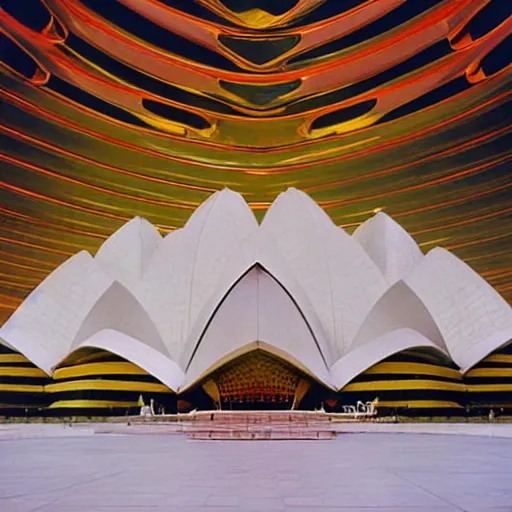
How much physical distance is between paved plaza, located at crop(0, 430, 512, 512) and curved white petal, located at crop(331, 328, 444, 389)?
8.93 m

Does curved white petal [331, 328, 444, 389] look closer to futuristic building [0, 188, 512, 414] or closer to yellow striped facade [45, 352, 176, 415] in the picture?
futuristic building [0, 188, 512, 414]

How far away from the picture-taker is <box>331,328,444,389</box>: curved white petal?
12.6m

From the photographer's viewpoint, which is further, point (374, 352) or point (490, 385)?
point (490, 385)

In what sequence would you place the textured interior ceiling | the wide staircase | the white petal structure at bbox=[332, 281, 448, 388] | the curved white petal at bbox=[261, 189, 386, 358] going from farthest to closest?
the textured interior ceiling
the curved white petal at bbox=[261, 189, 386, 358]
the white petal structure at bbox=[332, 281, 448, 388]
the wide staircase

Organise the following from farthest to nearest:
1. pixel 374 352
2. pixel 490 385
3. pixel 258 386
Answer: pixel 258 386 < pixel 490 385 < pixel 374 352

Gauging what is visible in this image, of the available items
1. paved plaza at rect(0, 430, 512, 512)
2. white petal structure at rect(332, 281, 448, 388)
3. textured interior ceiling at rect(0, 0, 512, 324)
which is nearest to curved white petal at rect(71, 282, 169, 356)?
textured interior ceiling at rect(0, 0, 512, 324)

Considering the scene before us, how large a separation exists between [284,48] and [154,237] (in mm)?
7706

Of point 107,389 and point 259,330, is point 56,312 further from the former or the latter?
point 259,330

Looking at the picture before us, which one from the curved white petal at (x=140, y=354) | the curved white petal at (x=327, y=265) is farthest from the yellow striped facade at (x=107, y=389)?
the curved white petal at (x=327, y=265)

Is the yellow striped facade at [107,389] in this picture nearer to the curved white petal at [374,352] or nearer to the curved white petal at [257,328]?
the curved white petal at [257,328]

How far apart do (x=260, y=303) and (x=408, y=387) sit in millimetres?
4055

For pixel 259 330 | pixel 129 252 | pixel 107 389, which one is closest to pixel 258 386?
pixel 259 330

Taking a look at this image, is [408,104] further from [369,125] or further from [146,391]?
[146,391]

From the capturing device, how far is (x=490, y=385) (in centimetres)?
1327
